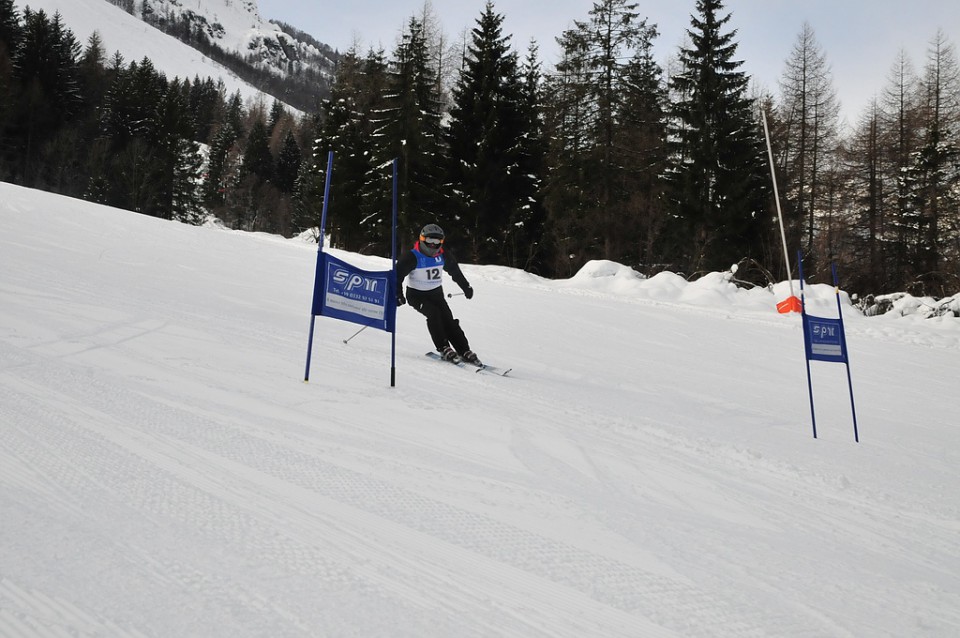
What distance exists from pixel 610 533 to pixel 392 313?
3.42m

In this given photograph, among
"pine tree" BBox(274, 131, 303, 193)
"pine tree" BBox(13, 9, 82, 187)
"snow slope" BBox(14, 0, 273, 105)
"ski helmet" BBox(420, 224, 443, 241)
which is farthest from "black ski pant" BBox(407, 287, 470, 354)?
"snow slope" BBox(14, 0, 273, 105)

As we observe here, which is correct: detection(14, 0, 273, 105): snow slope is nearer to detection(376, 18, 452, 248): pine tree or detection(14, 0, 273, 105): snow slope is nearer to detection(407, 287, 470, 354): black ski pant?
detection(376, 18, 452, 248): pine tree

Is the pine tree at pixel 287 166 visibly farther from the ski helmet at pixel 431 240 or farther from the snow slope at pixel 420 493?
the ski helmet at pixel 431 240

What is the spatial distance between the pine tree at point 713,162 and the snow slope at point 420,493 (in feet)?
56.6

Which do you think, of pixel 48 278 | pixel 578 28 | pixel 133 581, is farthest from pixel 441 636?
pixel 578 28

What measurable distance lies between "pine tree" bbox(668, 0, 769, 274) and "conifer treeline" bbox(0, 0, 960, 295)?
0.08 metres

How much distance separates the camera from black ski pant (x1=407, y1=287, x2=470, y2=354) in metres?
7.05

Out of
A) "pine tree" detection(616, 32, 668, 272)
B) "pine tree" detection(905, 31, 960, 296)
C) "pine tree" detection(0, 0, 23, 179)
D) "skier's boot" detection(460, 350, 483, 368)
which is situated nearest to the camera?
"skier's boot" detection(460, 350, 483, 368)

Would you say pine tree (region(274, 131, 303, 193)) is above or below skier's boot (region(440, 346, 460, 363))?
above

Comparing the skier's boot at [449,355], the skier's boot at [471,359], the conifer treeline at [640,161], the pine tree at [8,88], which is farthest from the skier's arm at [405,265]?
the pine tree at [8,88]

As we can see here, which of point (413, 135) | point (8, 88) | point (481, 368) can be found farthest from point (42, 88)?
point (481, 368)

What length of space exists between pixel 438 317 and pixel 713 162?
21.5m

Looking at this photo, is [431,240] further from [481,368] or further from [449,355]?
[481,368]

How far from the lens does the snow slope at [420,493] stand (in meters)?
1.99
